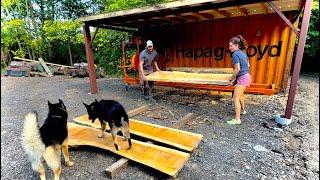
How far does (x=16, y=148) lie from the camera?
4.35 m

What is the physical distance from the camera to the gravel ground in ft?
11.2

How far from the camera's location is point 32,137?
104 inches

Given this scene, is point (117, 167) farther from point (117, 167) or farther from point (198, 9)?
point (198, 9)

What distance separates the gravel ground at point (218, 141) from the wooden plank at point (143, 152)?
19 centimetres

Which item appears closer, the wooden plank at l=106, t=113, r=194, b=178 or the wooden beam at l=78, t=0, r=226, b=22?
the wooden plank at l=106, t=113, r=194, b=178

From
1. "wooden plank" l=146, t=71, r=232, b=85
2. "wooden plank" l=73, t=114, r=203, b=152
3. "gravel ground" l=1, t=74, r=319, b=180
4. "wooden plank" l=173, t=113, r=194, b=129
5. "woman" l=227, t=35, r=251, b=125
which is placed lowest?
"gravel ground" l=1, t=74, r=319, b=180

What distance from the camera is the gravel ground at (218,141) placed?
3416 millimetres

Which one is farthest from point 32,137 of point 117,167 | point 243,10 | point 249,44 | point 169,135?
point 249,44

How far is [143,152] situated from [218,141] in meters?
1.69

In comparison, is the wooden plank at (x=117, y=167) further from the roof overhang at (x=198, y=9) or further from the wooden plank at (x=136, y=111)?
the roof overhang at (x=198, y=9)

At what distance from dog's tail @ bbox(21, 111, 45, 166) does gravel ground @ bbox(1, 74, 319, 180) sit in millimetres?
866

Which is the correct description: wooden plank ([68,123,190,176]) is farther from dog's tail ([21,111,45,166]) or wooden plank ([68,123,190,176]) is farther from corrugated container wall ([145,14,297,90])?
corrugated container wall ([145,14,297,90])

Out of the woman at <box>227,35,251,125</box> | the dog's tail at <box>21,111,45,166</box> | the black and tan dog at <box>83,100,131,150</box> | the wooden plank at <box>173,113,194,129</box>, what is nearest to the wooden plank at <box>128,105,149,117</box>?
the wooden plank at <box>173,113,194,129</box>

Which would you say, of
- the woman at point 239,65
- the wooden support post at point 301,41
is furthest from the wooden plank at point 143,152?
the wooden support post at point 301,41
